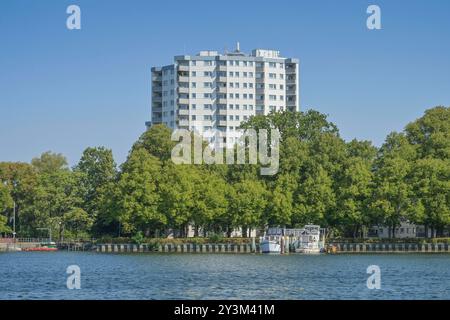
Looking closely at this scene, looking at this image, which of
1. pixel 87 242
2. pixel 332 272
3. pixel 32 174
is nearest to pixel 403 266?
pixel 332 272

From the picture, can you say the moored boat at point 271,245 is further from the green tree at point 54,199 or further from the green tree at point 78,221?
the green tree at point 54,199

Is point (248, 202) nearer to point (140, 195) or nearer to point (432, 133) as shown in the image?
point (140, 195)

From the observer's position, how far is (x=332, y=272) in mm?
80562

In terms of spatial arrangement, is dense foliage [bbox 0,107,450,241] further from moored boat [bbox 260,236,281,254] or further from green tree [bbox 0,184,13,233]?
green tree [bbox 0,184,13,233]

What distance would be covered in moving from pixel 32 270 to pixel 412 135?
6596 cm

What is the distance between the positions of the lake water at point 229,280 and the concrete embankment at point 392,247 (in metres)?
24.4

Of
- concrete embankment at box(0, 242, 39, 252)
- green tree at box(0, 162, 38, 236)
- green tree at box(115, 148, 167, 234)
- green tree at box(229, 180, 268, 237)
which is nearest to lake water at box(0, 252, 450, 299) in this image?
green tree at box(229, 180, 268, 237)

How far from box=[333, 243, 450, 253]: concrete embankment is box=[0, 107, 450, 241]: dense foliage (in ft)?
9.95

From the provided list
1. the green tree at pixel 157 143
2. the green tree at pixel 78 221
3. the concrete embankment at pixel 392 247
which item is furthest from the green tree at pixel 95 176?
the concrete embankment at pixel 392 247

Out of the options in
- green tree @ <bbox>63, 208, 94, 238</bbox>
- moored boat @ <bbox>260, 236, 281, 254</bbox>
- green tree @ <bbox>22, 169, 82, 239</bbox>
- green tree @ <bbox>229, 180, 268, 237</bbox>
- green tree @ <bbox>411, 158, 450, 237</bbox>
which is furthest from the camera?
green tree @ <bbox>22, 169, 82, 239</bbox>

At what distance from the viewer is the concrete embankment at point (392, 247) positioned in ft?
408

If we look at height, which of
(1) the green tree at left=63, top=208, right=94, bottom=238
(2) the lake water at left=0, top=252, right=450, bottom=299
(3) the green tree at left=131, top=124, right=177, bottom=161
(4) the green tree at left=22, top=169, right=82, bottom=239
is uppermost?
(3) the green tree at left=131, top=124, right=177, bottom=161

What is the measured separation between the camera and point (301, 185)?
126 m

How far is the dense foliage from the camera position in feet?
400
